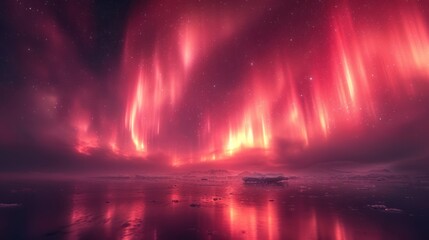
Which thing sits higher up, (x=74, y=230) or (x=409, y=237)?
(x=74, y=230)

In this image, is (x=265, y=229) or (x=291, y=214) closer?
(x=265, y=229)

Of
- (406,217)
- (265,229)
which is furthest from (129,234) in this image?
(406,217)

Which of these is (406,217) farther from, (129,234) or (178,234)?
(129,234)

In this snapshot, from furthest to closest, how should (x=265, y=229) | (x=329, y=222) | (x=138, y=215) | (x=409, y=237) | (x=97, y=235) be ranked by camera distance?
(x=138, y=215) → (x=329, y=222) → (x=265, y=229) → (x=409, y=237) → (x=97, y=235)

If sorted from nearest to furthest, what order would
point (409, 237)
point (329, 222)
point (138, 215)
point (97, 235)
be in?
1. point (97, 235)
2. point (409, 237)
3. point (329, 222)
4. point (138, 215)

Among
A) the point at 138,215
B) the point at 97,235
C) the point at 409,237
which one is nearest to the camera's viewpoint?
the point at 97,235

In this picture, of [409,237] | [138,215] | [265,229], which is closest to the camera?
[409,237]

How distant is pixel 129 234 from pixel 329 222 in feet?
85.0

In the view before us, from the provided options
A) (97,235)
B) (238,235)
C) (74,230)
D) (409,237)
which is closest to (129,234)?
(97,235)

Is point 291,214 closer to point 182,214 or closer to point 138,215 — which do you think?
point 182,214

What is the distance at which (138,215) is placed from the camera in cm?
4197

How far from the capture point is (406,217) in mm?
42906

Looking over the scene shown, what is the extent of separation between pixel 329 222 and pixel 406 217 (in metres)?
15.4

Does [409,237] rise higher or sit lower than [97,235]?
lower
